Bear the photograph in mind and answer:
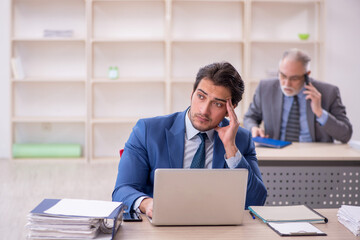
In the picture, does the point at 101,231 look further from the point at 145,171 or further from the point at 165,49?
the point at 165,49

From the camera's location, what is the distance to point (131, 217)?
1862mm

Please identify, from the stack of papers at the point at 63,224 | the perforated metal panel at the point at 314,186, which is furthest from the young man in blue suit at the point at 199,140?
the perforated metal panel at the point at 314,186

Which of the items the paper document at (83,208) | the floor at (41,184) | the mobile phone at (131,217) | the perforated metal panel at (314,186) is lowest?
the floor at (41,184)

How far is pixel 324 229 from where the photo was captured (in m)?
1.81

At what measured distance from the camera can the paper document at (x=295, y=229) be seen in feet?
5.68

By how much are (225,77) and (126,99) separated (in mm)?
4203

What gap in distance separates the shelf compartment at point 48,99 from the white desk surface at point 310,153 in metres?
3.32

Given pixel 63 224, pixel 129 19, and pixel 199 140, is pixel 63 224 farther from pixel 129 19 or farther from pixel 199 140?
pixel 129 19

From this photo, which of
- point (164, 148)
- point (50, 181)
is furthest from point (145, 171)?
point (50, 181)

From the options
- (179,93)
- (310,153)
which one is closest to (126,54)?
(179,93)

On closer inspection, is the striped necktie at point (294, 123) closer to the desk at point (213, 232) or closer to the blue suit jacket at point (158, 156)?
the blue suit jacket at point (158, 156)

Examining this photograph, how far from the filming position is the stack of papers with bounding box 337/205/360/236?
69.5 inches

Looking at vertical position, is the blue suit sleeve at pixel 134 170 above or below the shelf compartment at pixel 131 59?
below

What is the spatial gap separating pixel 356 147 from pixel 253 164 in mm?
1542
